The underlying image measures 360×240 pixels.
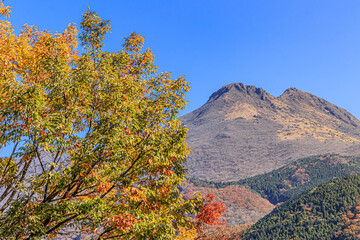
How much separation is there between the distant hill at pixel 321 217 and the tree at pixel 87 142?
389 ft

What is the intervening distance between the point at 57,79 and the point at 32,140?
2204 millimetres

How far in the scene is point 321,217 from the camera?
445 ft

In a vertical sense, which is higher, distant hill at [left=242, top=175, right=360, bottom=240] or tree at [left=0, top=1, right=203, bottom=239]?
tree at [left=0, top=1, right=203, bottom=239]

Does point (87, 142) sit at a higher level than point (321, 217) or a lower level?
higher

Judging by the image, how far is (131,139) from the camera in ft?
32.9

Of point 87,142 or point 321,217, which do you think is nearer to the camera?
point 87,142

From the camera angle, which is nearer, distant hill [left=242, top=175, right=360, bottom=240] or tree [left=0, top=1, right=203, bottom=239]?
tree [left=0, top=1, right=203, bottom=239]

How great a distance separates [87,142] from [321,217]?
146495 millimetres

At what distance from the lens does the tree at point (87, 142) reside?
366 inches

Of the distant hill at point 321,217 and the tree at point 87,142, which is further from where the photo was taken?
the distant hill at point 321,217

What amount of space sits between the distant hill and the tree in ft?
389

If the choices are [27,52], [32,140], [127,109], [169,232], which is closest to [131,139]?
[127,109]

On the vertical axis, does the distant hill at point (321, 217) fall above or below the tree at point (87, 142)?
below

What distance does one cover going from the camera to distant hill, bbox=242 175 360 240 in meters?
121
